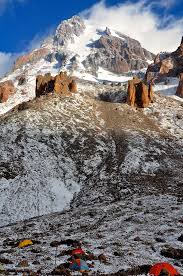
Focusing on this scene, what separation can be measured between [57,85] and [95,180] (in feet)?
159

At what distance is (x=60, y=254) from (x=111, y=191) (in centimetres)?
3412

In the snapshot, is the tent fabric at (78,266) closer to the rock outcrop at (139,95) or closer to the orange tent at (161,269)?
the orange tent at (161,269)

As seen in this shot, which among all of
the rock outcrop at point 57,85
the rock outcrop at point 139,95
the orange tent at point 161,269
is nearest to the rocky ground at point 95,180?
the orange tent at point 161,269

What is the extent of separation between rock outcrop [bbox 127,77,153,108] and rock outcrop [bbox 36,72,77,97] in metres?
13.8

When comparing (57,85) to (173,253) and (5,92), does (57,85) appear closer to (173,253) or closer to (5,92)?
(5,92)

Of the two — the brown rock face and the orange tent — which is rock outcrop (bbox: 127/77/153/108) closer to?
the brown rock face

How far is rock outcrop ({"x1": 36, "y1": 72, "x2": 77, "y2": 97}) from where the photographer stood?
109 metres

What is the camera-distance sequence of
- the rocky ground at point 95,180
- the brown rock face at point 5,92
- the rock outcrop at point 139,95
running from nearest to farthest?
the rocky ground at point 95,180 → the rock outcrop at point 139,95 → the brown rock face at point 5,92

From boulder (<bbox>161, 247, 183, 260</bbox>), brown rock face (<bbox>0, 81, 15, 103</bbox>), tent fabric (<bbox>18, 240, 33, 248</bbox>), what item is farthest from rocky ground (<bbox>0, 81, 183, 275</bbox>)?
brown rock face (<bbox>0, 81, 15, 103</bbox>)

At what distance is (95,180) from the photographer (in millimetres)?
66125

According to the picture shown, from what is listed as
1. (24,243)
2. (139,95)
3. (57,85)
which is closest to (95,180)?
(24,243)

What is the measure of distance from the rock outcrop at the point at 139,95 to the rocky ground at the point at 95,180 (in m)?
2.49

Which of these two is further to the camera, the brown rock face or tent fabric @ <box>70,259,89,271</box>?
the brown rock face

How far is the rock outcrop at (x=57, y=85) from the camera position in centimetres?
10938
